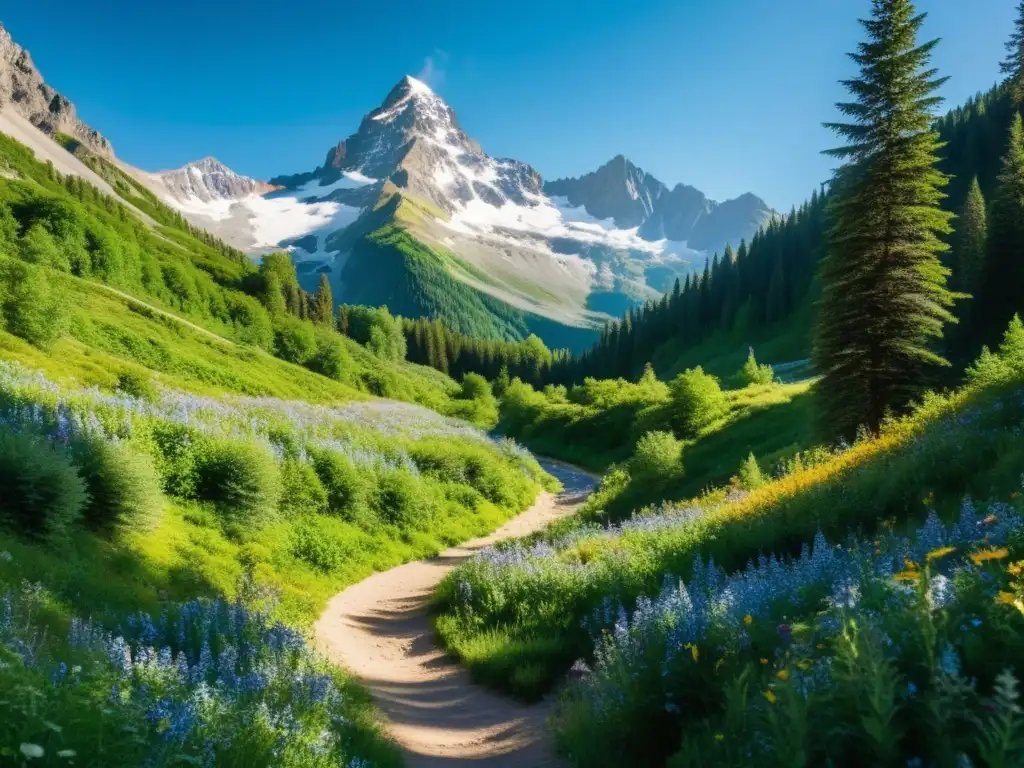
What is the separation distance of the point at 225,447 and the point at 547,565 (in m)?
8.83

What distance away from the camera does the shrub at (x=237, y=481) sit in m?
15.1

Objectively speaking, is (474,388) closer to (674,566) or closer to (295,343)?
(295,343)

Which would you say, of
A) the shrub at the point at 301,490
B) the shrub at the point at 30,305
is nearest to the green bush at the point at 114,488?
the shrub at the point at 301,490

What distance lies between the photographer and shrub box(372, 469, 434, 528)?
20219mm

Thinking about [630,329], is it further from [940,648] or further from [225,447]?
[940,648]

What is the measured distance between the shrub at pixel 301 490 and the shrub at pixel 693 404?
25.5 meters

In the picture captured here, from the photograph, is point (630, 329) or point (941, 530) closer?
point (941, 530)

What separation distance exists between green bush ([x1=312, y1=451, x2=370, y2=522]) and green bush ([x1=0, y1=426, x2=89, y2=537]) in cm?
886

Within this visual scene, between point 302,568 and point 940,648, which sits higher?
point 940,648

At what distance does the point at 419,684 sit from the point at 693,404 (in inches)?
1244

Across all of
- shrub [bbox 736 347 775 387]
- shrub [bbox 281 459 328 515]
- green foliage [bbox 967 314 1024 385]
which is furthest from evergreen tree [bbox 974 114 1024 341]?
shrub [bbox 281 459 328 515]

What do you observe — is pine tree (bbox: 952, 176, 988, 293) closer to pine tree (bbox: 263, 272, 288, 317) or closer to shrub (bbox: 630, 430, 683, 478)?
shrub (bbox: 630, 430, 683, 478)

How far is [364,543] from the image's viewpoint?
58.5 ft

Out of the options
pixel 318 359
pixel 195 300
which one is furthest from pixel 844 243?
pixel 195 300
